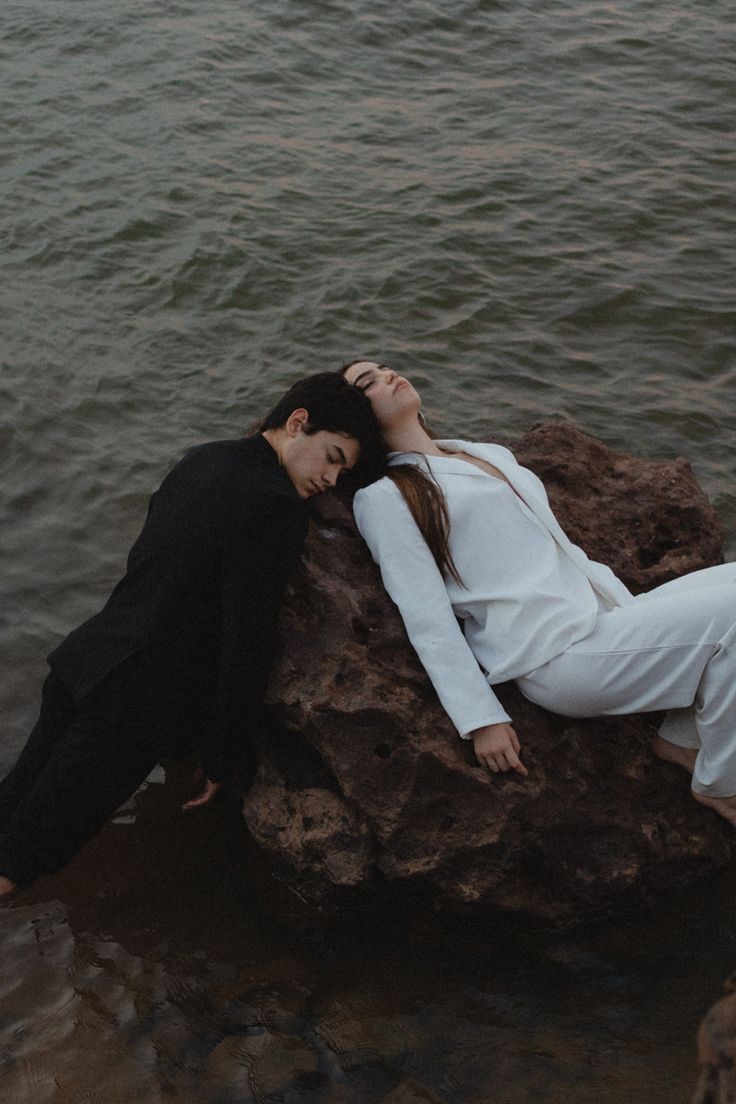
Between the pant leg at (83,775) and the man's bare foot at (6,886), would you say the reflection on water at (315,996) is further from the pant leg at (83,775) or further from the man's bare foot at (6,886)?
the pant leg at (83,775)

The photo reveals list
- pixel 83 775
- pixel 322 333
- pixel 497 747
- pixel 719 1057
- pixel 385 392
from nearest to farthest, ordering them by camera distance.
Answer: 1. pixel 719 1057
2. pixel 497 747
3. pixel 83 775
4. pixel 385 392
5. pixel 322 333

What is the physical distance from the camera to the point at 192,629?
398 centimetres

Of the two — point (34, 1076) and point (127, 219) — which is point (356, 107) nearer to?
point (127, 219)

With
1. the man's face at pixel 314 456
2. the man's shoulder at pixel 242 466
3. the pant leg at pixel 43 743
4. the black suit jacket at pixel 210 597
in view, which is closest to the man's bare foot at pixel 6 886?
the pant leg at pixel 43 743

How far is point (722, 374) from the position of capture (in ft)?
24.0

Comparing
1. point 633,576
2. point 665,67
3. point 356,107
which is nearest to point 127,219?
point 356,107

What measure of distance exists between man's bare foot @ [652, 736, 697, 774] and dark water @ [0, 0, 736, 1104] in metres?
0.48

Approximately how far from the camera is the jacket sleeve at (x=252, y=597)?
3.83 metres

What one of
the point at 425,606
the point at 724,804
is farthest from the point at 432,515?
the point at 724,804

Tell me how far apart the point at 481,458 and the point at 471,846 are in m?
1.34

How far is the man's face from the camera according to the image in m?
4.07

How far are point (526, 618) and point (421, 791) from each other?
64 cm

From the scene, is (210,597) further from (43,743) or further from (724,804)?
(724,804)

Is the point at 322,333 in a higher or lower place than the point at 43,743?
lower
